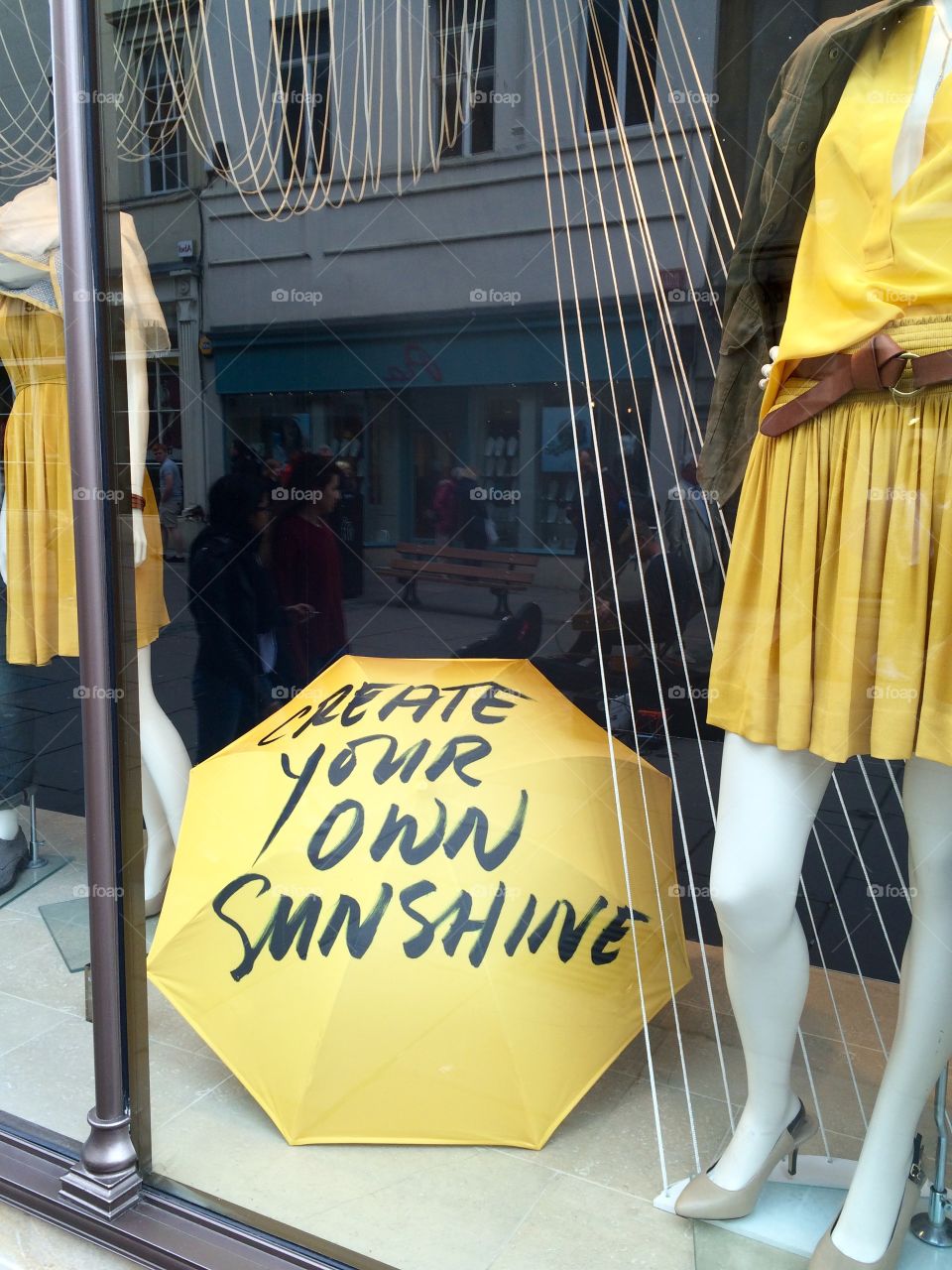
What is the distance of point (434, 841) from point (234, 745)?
21.0 inches

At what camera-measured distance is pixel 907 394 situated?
1186mm

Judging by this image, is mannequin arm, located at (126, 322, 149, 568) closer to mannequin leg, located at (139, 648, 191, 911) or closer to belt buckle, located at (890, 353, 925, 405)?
mannequin leg, located at (139, 648, 191, 911)

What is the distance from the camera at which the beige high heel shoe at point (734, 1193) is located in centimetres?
147

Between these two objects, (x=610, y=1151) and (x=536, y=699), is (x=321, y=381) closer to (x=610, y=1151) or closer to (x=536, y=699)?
(x=536, y=699)

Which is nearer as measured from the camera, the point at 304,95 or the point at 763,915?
the point at 763,915

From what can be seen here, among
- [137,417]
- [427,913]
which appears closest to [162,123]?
[137,417]

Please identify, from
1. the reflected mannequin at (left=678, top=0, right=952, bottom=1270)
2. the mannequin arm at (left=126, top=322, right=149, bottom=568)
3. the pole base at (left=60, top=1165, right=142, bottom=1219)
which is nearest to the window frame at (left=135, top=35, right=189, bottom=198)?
the mannequin arm at (left=126, top=322, right=149, bottom=568)

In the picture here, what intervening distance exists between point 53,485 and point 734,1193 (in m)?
1.71

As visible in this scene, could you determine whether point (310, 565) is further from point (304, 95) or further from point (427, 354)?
point (304, 95)

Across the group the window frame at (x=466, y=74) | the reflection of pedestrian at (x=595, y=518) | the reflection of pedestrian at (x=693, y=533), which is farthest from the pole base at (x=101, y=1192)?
the window frame at (x=466, y=74)

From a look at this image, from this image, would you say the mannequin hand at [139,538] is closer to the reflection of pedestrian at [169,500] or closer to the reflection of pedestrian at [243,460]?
the reflection of pedestrian at [169,500]

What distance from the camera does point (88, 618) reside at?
5.49 feet

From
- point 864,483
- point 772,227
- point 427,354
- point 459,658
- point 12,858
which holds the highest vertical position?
point 772,227

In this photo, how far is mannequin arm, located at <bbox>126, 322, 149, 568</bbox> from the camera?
1.76m
